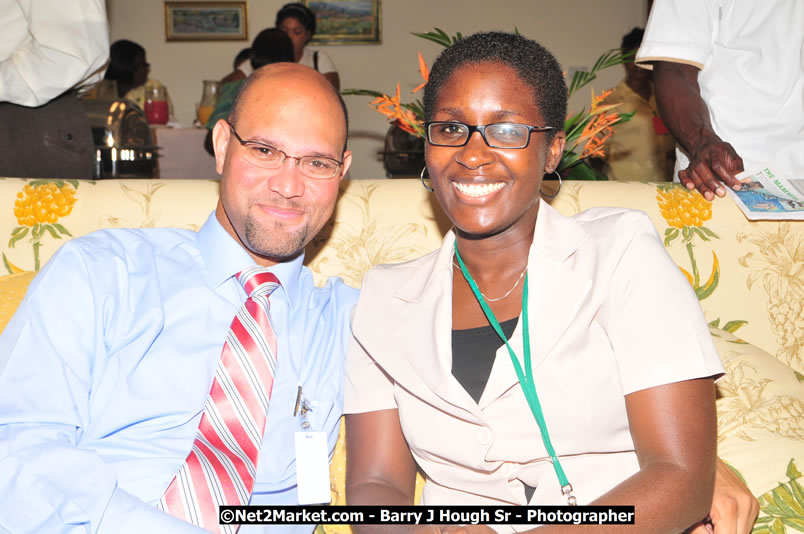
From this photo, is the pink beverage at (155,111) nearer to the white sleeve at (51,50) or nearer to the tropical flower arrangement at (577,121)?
the white sleeve at (51,50)

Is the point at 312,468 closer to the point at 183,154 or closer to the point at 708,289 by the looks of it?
the point at 708,289

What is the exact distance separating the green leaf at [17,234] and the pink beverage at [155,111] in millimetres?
3665

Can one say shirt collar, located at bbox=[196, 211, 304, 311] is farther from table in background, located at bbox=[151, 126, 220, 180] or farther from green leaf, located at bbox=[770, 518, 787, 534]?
table in background, located at bbox=[151, 126, 220, 180]

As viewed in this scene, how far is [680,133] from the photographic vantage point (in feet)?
7.07

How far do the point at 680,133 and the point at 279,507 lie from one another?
1552 millimetres

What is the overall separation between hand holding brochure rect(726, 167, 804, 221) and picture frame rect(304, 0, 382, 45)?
567cm

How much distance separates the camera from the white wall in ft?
23.4

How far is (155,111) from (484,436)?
4.76 m

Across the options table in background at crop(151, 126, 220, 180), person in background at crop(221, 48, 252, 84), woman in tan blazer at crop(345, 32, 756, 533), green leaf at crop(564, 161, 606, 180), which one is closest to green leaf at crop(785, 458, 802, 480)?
woman in tan blazer at crop(345, 32, 756, 533)

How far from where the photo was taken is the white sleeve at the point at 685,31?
7.36 feet

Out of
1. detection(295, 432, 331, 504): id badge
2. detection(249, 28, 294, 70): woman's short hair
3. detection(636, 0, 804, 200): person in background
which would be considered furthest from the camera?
detection(249, 28, 294, 70): woman's short hair

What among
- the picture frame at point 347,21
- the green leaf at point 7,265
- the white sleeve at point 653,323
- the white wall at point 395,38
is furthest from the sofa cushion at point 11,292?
the picture frame at point 347,21

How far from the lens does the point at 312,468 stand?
1468mm

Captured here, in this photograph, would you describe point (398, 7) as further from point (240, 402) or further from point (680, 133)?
point (240, 402)
